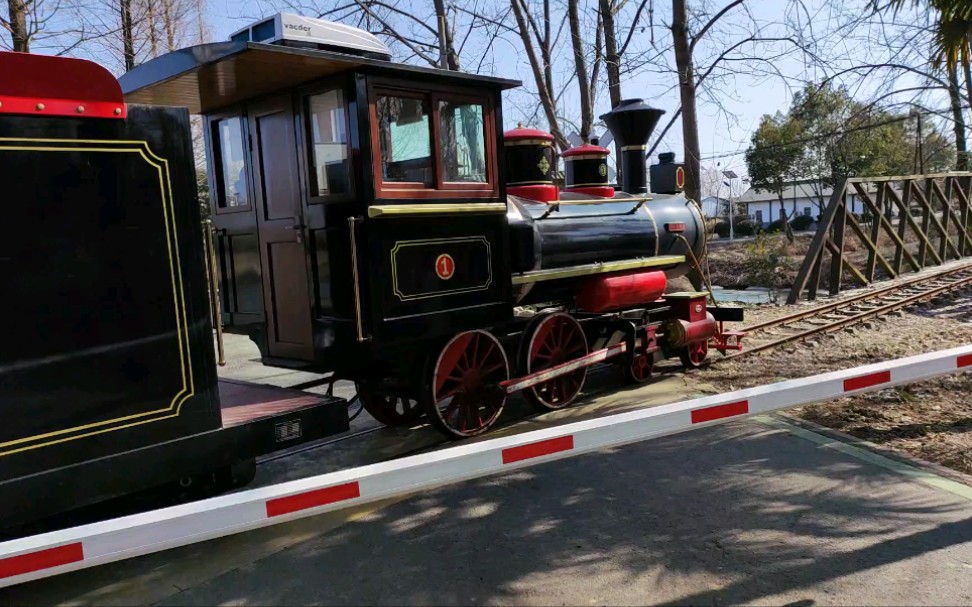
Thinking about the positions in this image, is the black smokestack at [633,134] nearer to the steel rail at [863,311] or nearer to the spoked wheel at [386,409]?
the steel rail at [863,311]

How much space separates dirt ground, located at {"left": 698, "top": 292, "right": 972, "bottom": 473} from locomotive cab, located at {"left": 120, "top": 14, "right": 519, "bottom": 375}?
290 centimetres

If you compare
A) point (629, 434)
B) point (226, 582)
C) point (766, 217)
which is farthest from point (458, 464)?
point (766, 217)

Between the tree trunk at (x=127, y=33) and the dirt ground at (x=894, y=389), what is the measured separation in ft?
45.2

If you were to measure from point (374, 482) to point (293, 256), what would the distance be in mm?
2555

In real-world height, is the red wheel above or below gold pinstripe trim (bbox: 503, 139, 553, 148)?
below

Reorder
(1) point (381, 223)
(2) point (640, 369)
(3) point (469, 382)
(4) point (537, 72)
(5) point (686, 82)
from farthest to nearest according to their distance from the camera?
(4) point (537, 72) → (5) point (686, 82) → (2) point (640, 369) → (3) point (469, 382) → (1) point (381, 223)

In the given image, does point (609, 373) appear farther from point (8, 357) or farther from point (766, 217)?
point (766, 217)

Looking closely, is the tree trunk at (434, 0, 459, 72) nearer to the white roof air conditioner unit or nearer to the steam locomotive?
the steam locomotive

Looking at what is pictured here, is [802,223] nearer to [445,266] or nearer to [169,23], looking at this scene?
[169,23]

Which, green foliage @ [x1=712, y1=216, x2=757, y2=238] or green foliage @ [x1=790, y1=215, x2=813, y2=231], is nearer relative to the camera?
green foliage @ [x1=790, y1=215, x2=813, y2=231]

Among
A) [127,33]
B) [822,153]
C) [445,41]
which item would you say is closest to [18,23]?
[127,33]

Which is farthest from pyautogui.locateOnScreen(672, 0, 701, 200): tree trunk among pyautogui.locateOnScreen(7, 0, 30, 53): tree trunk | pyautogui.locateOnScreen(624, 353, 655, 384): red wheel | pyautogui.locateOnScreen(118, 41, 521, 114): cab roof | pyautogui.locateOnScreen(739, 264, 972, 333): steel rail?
pyautogui.locateOnScreen(7, 0, 30, 53): tree trunk

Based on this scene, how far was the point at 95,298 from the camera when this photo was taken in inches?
127

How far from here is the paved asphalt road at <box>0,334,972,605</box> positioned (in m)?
3.29
